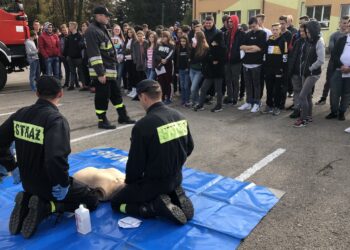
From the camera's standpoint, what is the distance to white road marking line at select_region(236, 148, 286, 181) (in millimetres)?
4750

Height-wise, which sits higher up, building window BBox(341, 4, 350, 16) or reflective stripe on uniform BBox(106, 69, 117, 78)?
building window BBox(341, 4, 350, 16)

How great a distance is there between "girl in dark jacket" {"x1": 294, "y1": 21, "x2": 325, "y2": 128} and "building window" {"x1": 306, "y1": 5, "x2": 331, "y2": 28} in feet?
76.2

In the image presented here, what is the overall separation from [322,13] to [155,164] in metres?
28.5

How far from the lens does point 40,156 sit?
3.06 meters

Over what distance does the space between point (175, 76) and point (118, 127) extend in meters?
3.93

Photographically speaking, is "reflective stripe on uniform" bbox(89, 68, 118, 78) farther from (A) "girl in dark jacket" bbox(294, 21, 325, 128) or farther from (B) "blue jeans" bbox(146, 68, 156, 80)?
(A) "girl in dark jacket" bbox(294, 21, 325, 128)

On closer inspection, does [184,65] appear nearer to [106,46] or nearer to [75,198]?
[106,46]

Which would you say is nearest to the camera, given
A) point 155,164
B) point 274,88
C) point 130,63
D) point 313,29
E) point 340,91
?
point 155,164

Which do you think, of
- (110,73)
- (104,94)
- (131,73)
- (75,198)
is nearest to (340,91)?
(110,73)

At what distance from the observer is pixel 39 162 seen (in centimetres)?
308

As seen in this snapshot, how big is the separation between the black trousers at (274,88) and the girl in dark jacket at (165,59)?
8.31 ft

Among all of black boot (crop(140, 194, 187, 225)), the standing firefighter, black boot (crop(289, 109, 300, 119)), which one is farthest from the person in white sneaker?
black boot (crop(140, 194, 187, 225))

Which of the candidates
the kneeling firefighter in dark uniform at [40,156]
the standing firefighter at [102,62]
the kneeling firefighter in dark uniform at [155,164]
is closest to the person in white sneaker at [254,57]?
the standing firefighter at [102,62]

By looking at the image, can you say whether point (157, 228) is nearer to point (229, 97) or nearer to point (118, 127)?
point (118, 127)
